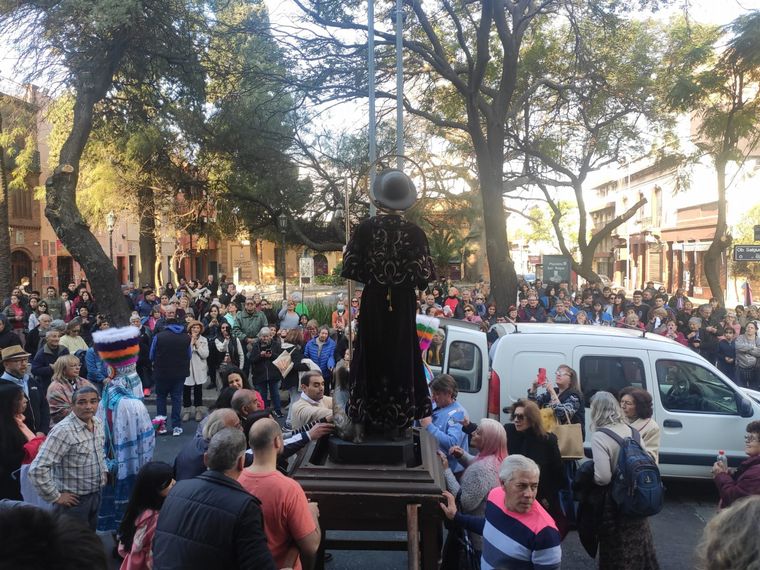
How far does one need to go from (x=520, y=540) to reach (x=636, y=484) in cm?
116

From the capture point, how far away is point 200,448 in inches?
176

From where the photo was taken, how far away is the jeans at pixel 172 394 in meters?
9.51

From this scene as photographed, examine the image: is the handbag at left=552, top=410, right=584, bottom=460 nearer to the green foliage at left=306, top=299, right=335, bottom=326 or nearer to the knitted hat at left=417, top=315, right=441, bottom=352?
the knitted hat at left=417, top=315, right=441, bottom=352

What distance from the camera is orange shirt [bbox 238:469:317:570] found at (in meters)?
3.27

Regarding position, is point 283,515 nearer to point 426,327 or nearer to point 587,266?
point 426,327

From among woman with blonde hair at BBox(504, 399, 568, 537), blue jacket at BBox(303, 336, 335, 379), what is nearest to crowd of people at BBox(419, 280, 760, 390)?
blue jacket at BBox(303, 336, 335, 379)

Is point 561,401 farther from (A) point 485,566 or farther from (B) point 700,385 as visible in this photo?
(A) point 485,566

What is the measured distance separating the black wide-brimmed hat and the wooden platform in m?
1.57

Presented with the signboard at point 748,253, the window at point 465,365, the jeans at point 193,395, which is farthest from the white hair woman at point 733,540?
the signboard at point 748,253

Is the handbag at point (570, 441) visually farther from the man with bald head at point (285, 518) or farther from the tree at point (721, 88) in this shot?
the tree at point (721, 88)

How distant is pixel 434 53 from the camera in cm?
1603

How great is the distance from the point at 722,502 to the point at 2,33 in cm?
1612

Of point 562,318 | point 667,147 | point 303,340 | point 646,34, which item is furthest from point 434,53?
point 667,147

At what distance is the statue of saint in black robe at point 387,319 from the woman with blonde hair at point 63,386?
3.30 metres
